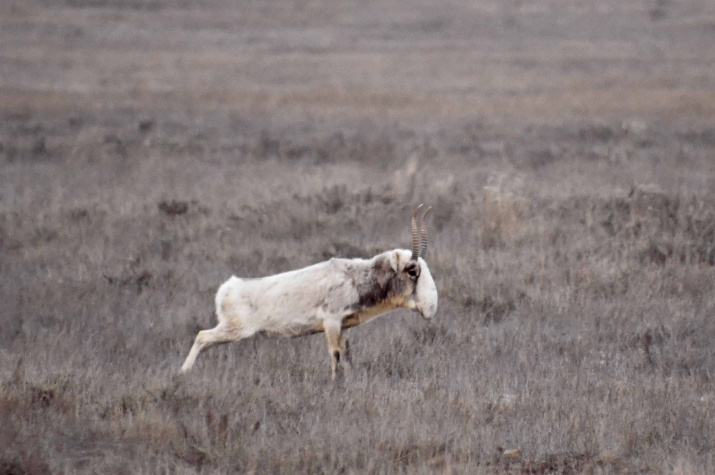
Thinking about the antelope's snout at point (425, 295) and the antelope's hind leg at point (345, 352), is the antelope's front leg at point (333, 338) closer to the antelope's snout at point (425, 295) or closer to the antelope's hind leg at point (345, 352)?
the antelope's hind leg at point (345, 352)

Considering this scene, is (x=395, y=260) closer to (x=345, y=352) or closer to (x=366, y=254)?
(x=345, y=352)

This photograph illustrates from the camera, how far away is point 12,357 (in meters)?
7.30

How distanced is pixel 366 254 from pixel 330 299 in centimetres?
422

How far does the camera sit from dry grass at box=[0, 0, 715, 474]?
594 centimetres

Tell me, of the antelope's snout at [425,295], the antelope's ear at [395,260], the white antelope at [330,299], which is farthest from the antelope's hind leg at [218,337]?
the antelope's snout at [425,295]

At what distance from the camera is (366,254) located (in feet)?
38.1

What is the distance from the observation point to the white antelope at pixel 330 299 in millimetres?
7391

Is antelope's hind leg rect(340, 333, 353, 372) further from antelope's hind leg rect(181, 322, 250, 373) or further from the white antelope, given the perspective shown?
antelope's hind leg rect(181, 322, 250, 373)

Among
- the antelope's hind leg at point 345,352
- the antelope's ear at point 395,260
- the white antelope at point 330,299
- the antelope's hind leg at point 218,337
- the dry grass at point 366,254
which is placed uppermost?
the antelope's ear at point 395,260

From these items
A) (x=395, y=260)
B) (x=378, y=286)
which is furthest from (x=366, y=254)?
(x=395, y=260)

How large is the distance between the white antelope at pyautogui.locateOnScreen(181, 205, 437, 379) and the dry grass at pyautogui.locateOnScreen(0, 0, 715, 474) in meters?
0.35

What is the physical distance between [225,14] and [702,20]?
29813 millimetres

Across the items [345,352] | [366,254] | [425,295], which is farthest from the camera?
[366,254]

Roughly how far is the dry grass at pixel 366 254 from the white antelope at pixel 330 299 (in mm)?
351
